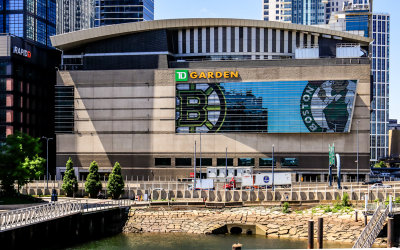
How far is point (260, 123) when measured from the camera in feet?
432

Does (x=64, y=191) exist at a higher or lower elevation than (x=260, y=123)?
lower

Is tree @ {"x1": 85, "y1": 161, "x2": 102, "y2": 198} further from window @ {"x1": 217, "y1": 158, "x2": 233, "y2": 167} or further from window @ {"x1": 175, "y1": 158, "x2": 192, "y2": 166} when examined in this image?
window @ {"x1": 217, "y1": 158, "x2": 233, "y2": 167}

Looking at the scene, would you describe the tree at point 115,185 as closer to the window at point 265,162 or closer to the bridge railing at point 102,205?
the bridge railing at point 102,205

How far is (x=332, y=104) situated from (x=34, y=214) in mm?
73900

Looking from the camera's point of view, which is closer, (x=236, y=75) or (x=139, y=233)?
(x=139, y=233)

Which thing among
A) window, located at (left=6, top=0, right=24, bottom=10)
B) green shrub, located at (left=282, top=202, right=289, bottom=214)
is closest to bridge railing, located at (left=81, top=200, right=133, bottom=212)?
green shrub, located at (left=282, top=202, right=289, bottom=214)

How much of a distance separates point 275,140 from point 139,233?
170ft

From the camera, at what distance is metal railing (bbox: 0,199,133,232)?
217 ft

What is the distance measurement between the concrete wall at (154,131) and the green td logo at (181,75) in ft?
3.79

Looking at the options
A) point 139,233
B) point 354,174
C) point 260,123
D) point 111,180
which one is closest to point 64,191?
point 111,180

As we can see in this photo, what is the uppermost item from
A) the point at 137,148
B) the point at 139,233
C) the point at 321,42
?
the point at 321,42

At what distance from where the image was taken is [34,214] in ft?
235

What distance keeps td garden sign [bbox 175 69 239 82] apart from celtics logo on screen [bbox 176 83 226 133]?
1426 millimetres

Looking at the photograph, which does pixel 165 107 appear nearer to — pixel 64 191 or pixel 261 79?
pixel 261 79
